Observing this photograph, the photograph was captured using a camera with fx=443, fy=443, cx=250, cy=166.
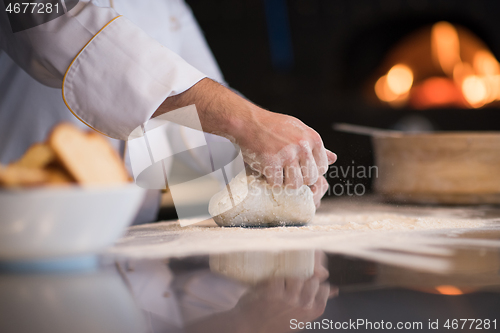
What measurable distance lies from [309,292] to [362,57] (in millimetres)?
2522

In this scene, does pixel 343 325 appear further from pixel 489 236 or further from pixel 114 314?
pixel 489 236

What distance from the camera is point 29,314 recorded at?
31 cm

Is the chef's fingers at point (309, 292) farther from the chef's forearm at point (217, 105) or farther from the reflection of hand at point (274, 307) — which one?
the chef's forearm at point (217, 105)

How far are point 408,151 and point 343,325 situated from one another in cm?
100

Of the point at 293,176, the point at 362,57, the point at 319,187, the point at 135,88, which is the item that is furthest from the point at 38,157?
the point at 362,57

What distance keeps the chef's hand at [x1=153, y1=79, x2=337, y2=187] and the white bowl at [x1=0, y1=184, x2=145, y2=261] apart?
0.34m

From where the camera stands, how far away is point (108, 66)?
71 centimetres

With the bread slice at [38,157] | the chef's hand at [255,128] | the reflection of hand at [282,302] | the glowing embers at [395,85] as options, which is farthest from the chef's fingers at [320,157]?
the glowing embers at [395,85]

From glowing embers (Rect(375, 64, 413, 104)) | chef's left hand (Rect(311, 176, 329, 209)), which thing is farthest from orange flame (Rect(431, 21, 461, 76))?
chef's left hand (Rect(311, 176, 329, 209))

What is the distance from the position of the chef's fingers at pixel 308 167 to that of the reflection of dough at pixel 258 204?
42 millimetres

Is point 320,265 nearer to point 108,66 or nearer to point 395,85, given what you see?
point 108,66

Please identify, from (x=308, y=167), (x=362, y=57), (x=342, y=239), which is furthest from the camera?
(x=362, y=57)

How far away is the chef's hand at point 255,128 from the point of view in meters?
0.74

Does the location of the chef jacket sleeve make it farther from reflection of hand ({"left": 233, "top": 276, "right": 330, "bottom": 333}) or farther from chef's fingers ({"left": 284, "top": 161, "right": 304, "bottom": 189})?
reflection of hand ({"left": 233, "top": 276, "right": 330, "bottom": 333})
